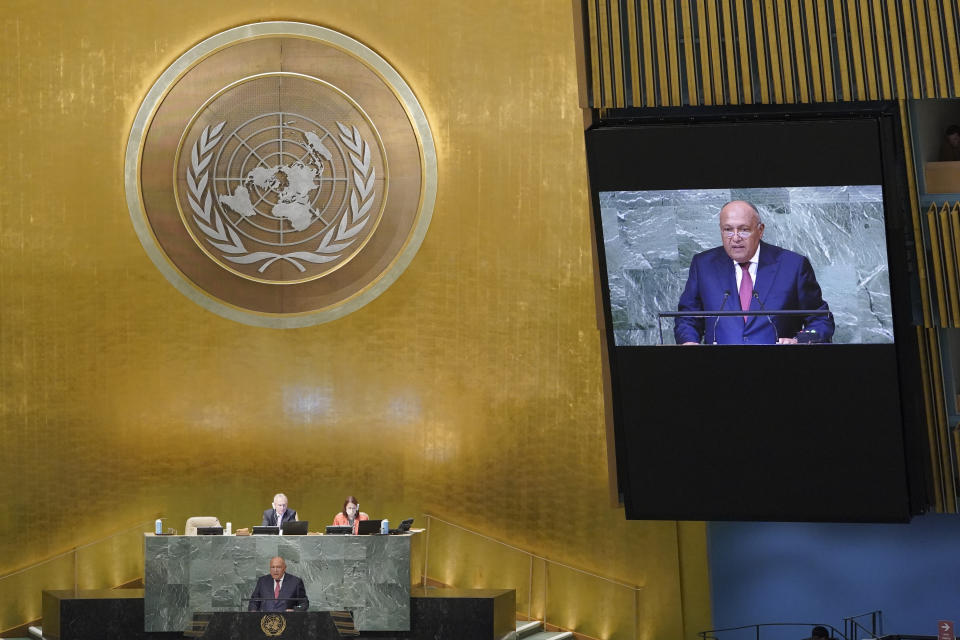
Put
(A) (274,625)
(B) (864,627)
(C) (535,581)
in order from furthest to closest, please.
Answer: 1. (C) (535,581)
2. (B) (864,627)
3. (A) (274,625)

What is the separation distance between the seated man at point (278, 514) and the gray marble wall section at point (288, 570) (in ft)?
1.77

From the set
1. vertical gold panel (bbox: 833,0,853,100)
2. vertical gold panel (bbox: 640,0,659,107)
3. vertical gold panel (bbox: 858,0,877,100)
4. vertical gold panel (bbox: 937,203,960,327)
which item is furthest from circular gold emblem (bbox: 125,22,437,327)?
vertical gold panel (bbox: 937,203,960,327)

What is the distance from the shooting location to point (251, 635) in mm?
9008

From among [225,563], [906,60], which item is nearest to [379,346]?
[225,563]

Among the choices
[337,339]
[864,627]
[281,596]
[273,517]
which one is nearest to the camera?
[281,596]

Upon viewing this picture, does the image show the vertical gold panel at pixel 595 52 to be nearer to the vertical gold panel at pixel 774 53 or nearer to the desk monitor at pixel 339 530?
the vertical gold panel at pixel 774 53

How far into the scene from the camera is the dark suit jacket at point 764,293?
32.1 feet

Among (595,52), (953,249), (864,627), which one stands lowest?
(864,627)

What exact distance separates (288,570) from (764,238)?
4792mm

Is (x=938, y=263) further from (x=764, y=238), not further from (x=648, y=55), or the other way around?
(x=648, y=55)

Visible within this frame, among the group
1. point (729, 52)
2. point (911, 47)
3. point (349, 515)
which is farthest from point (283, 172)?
point (911, 47)

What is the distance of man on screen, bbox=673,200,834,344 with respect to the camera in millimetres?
9797

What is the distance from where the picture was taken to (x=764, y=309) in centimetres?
984

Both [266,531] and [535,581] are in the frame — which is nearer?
[266,531]
